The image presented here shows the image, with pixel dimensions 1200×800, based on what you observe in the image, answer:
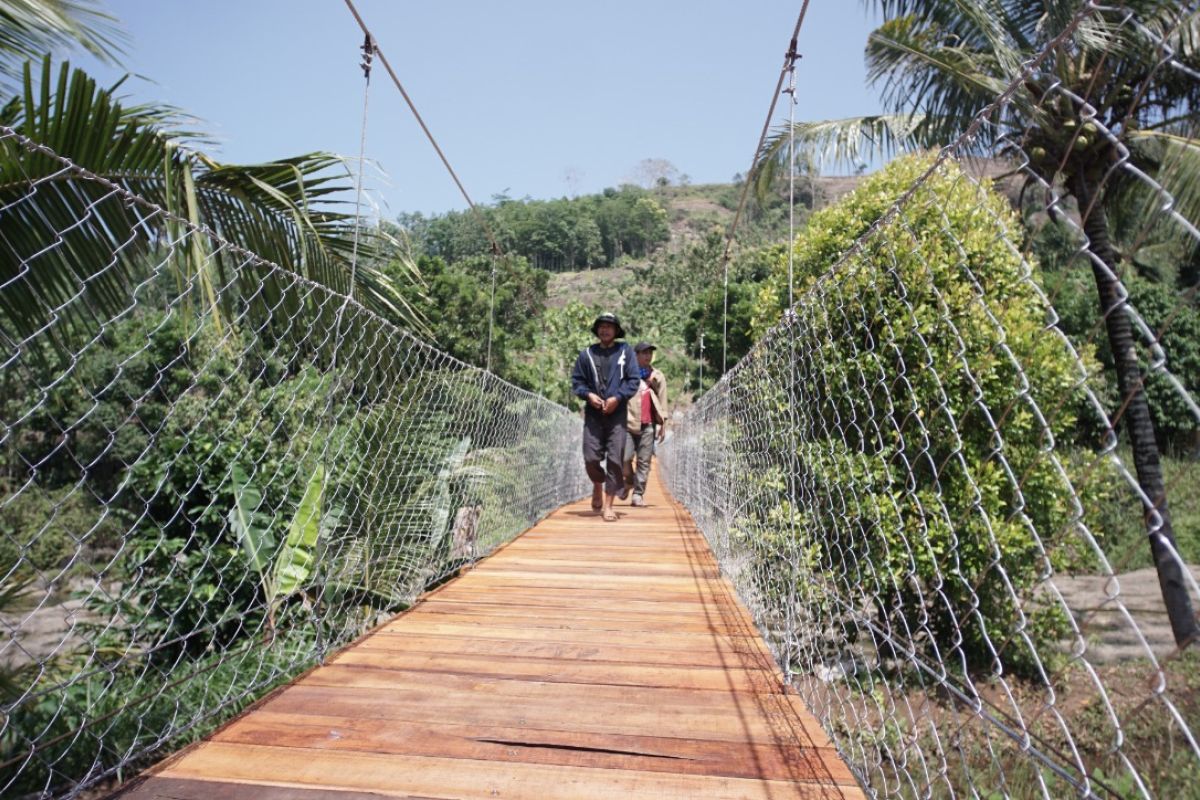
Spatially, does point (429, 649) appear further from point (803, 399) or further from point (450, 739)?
point (803, 399)

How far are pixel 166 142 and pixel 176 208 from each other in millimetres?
282

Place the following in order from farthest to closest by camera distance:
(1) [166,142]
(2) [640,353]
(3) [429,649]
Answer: (2) [640,353] → (1) [166,142] → (3) [429,649]

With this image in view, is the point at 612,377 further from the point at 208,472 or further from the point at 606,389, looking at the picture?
the point at 208,472

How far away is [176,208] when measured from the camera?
2.92 metres

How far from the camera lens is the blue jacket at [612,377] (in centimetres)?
456

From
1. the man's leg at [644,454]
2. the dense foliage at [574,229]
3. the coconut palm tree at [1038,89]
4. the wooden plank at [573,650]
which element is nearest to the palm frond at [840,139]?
the coconut palm tree at [1038,89]

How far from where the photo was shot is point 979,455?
4582mm

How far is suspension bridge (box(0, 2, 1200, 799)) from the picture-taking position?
3.74 ft

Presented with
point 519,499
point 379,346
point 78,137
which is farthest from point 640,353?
point 78,137

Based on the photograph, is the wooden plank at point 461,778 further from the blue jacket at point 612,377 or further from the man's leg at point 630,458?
the man's leg at point 630,458

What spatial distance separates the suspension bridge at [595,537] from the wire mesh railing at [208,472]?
0.03 m

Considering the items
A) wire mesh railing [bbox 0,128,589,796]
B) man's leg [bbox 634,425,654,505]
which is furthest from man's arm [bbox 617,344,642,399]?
man's leg [bbox 634,425,654,505]

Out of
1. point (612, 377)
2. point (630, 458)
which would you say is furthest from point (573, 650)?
point (630, 458)

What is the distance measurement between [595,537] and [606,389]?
3.08 ft
